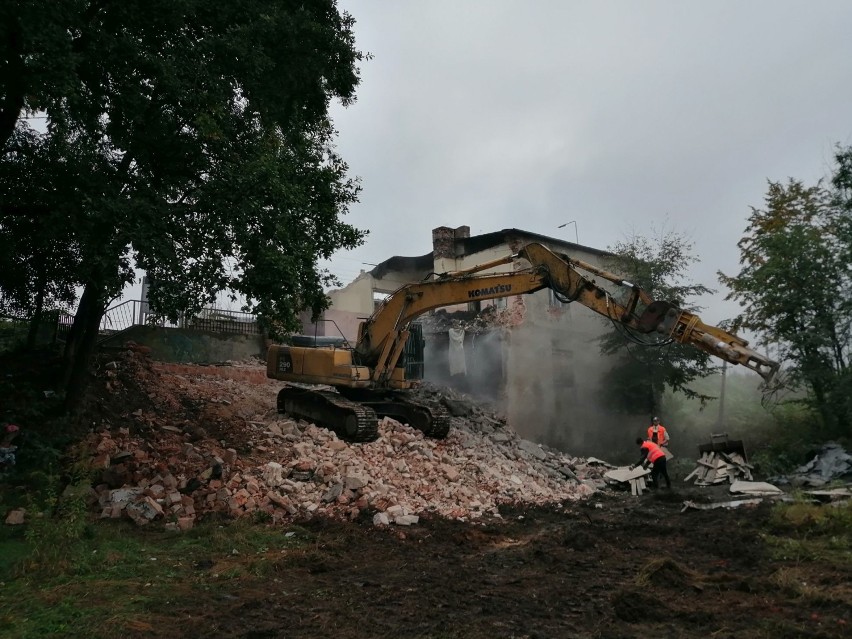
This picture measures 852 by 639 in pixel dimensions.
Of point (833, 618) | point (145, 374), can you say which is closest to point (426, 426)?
point (145, 374)

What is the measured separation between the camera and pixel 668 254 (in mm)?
24109

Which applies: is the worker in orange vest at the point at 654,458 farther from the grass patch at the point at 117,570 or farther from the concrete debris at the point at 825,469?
the grass patch at the point at 117,570

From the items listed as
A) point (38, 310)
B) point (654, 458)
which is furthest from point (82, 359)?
point (654, 458)

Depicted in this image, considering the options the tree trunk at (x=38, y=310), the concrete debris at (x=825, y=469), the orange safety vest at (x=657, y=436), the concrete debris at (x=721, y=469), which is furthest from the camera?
the concrete debris at (x=721, y=469)

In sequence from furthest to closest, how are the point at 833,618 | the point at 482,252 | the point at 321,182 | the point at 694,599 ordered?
1. the point at 482,252
2. the point at 321,182
3. the point at 694,599
4. the point at 833,618

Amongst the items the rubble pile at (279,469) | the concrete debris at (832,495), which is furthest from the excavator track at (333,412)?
the concrete debris at (832,495)

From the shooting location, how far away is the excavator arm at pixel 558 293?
29.3 feet

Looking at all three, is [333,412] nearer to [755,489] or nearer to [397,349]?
[397,349]

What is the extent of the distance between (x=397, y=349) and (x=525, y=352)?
36.3ft

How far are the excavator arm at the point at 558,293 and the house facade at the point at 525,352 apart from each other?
27.1ft

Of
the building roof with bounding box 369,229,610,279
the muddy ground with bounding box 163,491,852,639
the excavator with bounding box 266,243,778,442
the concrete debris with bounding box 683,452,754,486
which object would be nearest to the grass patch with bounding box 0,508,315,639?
the muddy ground with bounding box 163,491,852,639

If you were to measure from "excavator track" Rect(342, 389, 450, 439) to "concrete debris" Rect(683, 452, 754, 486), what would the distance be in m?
6.53

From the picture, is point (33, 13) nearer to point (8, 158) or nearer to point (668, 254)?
point (8, 158)

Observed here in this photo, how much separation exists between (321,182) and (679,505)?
28.9 ft
